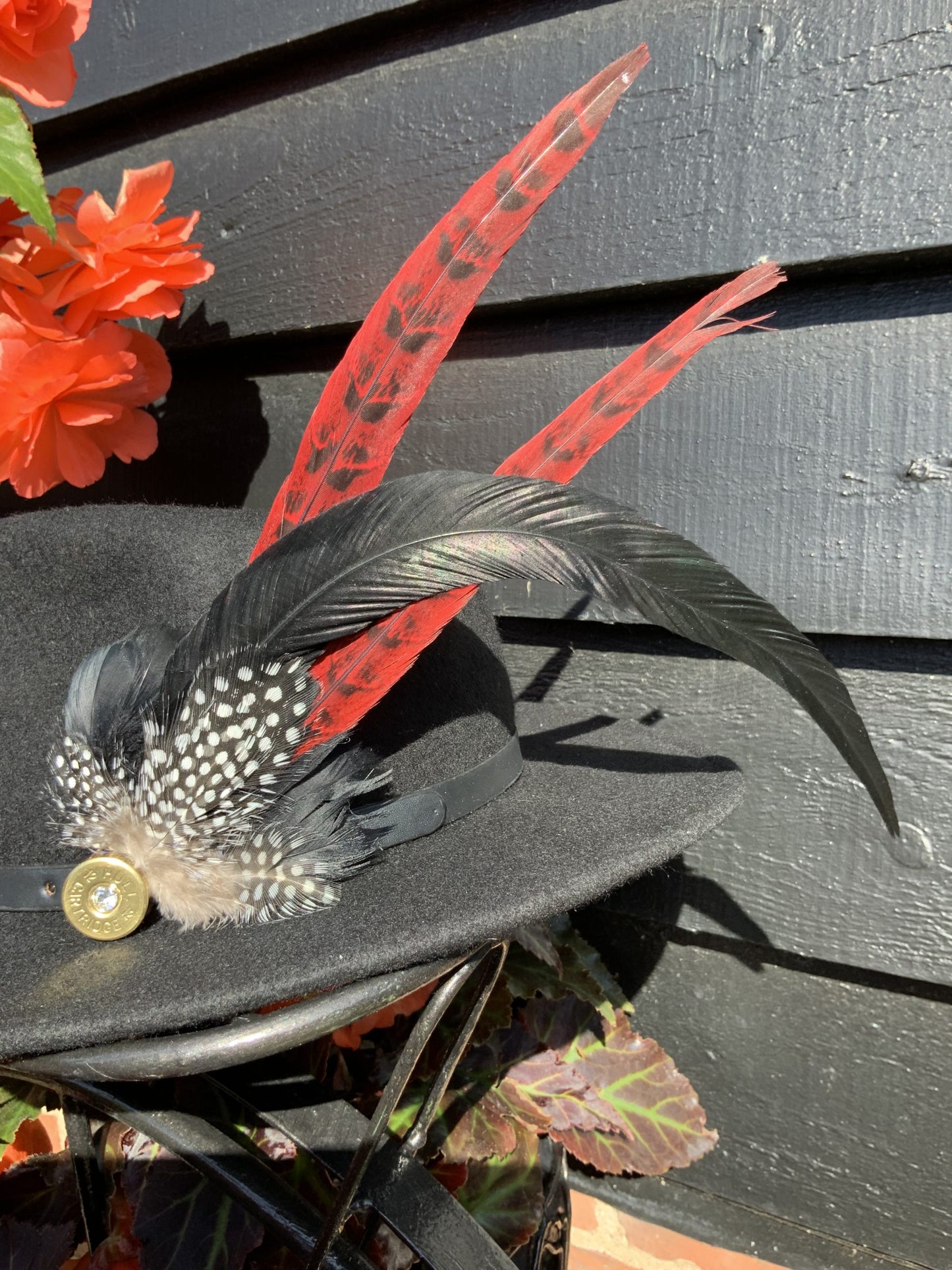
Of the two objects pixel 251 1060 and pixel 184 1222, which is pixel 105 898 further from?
pixel 184 1222

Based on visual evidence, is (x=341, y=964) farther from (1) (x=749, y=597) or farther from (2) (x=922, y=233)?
(2) (x=922, y=233)

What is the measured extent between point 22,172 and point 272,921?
750 millimetres

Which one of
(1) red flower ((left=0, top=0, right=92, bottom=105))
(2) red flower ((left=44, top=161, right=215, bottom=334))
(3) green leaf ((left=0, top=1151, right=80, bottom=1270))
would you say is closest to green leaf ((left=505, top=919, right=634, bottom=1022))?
(3) green leaf ((left=0, top=1151, right=80, bottom=1270))

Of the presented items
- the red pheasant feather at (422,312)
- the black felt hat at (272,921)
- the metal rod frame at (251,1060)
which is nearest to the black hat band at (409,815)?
the black felt hat at (272,921)

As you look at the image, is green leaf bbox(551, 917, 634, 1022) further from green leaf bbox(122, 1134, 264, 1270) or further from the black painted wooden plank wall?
green leaf bbox(122, 1134, 264, 1270)

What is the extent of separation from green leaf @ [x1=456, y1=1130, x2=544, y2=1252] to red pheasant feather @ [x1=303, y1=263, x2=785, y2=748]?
72cm

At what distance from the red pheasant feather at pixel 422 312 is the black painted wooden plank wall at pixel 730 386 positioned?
0.37m

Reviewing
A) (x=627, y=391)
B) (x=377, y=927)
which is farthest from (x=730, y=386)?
(x=377, y=927)

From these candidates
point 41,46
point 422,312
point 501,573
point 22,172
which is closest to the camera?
point 501,573

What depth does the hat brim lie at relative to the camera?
0.59 meters

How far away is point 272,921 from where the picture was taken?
690 mm

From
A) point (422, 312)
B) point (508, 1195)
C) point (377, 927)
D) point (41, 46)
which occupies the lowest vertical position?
point (508, 1195)

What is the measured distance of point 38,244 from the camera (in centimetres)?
101

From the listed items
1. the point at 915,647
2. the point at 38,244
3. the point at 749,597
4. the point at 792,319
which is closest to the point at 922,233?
the point at 792,319
